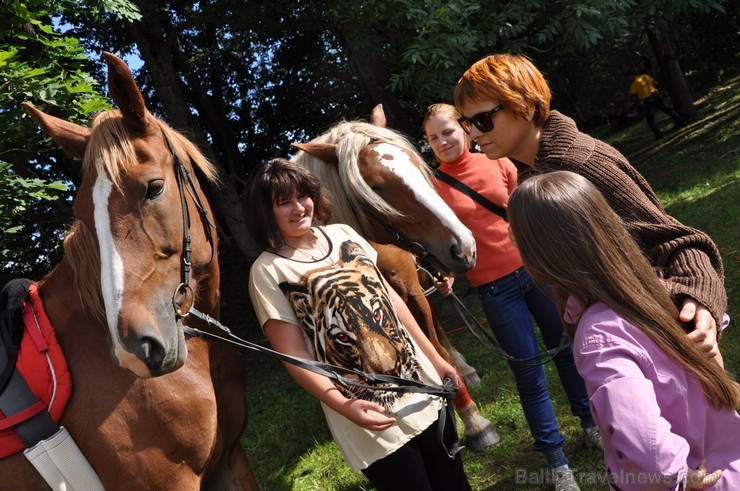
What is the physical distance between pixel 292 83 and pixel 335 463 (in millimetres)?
7544

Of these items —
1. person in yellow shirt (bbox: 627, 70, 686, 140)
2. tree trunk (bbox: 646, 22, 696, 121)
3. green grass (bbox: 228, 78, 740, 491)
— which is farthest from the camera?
person in yellow shirt (bbox: 627, 70, 686, 140)

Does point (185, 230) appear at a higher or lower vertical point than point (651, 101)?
higher

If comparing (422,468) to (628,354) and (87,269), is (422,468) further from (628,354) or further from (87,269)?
(87,269)

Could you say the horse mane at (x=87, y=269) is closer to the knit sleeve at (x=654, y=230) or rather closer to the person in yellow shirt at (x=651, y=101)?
the knit sleeve at (x=654, y=230)

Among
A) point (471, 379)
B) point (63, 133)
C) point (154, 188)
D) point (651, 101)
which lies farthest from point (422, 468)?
point (651, 101)

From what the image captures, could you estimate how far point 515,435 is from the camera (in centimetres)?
381

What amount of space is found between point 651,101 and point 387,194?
Answer: 39.0ft

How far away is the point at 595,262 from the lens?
4.75 ft

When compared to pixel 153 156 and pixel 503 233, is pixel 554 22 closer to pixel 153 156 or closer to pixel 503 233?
pixel 503 233

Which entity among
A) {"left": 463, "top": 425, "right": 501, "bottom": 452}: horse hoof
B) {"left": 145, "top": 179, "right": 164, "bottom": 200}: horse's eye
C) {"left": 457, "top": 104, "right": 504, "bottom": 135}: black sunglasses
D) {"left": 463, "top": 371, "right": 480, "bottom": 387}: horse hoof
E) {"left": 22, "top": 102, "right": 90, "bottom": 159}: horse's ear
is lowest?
{"left": 463, "top": 425, "right": 501, "bottom": 452}: horse hoof

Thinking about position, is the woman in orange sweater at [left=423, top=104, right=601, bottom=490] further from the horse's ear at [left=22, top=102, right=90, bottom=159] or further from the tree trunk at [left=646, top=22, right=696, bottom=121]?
the tree trunk at [left=646, top=22, right=696, bottom=121]

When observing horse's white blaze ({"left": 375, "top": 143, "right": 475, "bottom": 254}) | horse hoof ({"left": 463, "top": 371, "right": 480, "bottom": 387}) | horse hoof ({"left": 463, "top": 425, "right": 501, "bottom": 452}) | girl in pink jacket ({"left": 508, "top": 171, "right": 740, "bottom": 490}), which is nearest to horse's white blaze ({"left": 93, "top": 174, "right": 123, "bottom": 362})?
girl in pink jacket ({"left": 508, "top": 171, "right": 740, "bottom": 490})

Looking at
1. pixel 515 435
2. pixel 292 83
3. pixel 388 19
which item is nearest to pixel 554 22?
pixel 388 19

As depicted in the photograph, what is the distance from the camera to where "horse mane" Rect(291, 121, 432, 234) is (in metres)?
3.29
